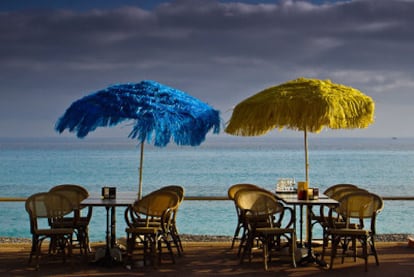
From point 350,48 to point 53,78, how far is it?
20.2m

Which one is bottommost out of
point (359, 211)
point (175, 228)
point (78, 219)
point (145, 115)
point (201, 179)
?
point (201, 179)

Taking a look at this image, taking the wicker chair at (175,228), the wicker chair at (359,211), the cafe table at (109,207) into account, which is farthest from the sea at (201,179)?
the wicker chair at (359,211)

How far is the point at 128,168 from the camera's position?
48406 millimetres

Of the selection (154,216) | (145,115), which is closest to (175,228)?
(154,216)

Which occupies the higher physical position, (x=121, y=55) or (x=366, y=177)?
(x=121, y=55)

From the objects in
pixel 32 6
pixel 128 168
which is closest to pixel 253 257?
pixel 32 6

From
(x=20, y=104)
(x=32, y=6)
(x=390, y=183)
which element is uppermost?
(x=32, y=6)

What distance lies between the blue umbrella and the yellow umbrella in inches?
18.2

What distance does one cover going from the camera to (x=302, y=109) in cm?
855

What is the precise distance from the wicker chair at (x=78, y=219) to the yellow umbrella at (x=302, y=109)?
194cm

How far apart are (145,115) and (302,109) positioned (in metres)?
1.78

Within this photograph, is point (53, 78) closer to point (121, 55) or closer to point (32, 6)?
point (121, 55)

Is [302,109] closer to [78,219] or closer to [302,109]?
[302,109]

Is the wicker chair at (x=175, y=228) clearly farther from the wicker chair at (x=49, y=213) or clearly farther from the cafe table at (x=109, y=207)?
the wicker chair at (x=49, y=213)
